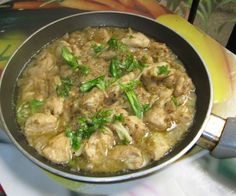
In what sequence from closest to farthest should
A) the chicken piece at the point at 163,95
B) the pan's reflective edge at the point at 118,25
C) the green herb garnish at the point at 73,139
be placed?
the pan's reflective edge at the point at 118,25, the green herb garnish at the point at 73,139, the chicken piece at the point at 163,95

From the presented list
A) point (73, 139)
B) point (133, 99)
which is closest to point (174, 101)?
point (133, 99)

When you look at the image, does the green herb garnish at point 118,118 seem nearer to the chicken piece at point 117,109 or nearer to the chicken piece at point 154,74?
the chicken piece at point 117,109

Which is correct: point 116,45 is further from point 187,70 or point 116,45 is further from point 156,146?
point 156,146

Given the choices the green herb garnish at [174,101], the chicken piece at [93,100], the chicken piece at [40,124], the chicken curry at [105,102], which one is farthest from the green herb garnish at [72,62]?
the green herb garnish at [174,101]

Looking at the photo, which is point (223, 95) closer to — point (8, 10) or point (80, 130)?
point (80, 130)

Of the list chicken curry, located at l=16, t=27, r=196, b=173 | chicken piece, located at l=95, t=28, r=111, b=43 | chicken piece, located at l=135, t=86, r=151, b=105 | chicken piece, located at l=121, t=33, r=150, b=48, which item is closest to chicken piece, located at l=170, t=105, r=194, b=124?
chicken curry, located at l=16, t=27, r=196, b=173
